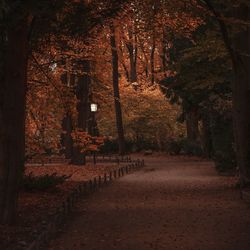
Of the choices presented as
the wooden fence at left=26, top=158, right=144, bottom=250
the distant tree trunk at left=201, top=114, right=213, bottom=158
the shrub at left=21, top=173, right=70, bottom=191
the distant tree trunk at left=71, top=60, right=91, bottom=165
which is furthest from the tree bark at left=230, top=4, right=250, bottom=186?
the distant tree trunk at left=201, top=114, right=213, bottom=158

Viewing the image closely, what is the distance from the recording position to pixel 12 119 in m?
12.2

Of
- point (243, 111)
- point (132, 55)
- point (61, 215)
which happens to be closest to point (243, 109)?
point (243, 111)

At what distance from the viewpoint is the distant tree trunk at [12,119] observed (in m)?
12.1

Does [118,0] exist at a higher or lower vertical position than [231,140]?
higher

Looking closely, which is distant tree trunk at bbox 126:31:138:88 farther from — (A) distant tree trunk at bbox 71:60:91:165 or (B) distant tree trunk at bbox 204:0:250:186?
(B) distant tree trunk at bbox 204:0:250:186

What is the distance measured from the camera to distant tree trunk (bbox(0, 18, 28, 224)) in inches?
478

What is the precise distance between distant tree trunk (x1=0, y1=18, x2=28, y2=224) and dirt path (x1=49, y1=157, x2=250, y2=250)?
1.55m

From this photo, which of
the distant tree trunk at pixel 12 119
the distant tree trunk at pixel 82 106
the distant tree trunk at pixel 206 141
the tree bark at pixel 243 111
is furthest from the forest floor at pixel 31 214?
the distant tree trunk at pixel 206 141

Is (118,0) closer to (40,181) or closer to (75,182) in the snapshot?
(40,181)

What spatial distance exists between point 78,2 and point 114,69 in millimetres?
35798

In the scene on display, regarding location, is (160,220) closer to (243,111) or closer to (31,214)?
(31,214)

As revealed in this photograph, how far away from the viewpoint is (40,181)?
19078mm

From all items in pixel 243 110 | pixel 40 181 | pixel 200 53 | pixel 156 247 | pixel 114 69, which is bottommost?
pixel 156 247

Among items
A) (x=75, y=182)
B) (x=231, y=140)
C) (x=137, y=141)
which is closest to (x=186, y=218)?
(x=75, y=182)
